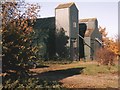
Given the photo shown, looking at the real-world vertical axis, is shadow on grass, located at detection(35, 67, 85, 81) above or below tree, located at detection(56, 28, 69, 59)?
below

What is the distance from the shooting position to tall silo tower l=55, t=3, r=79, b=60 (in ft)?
147

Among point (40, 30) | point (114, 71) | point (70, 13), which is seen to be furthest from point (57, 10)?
point (114, 71)

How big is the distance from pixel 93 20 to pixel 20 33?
35.8 metres

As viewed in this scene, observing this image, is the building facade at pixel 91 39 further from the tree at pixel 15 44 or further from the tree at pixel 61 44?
the tree at pixel 15 44

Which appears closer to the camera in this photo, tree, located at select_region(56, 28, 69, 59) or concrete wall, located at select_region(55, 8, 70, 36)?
tree, located at select_region(56, 28, 69, 59)

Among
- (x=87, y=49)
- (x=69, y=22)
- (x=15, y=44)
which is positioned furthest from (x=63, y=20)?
(x=15, y=44)

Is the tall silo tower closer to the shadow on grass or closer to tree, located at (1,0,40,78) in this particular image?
the shadow on grass

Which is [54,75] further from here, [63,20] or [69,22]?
[63,20]

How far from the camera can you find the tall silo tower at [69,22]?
44.7 metres

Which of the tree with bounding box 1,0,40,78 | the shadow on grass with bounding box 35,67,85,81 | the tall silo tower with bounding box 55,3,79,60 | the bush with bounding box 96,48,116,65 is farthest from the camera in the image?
the tall silo tower with bounding box 55,3,79,60

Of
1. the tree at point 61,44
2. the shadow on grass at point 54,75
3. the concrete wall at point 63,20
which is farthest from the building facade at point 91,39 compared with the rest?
the shadow on grass at point 54,75

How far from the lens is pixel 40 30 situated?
137 ft

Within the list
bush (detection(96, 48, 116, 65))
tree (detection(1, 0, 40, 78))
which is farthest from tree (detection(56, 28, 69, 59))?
tree (detection(1, 0, 40, 78))

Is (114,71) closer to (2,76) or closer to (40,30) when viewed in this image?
(2,76)
